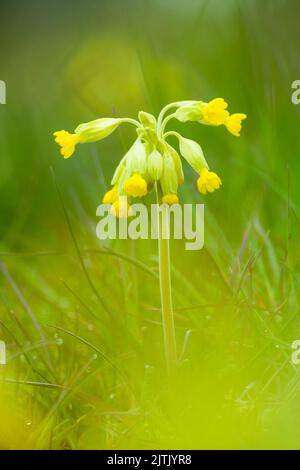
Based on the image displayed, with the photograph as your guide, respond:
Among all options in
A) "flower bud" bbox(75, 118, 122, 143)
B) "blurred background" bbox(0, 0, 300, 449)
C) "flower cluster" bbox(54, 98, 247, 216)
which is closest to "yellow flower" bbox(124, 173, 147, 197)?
"flower cluster" bbox(54, 98, 247, 216)

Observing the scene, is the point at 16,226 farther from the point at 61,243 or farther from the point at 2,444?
the point at 2,444

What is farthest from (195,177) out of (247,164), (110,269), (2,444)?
(2,444)

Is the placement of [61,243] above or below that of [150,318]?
above
